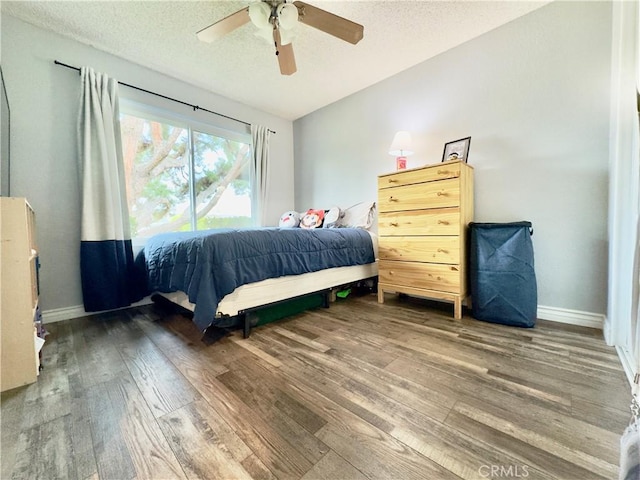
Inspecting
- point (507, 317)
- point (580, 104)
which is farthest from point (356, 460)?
point (580, 104)

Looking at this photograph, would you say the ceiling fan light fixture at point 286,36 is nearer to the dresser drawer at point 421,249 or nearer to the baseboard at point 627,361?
the dresser drawer at point 421,249

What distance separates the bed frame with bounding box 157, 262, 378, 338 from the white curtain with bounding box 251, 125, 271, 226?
1628 mm

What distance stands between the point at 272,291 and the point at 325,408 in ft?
3.07

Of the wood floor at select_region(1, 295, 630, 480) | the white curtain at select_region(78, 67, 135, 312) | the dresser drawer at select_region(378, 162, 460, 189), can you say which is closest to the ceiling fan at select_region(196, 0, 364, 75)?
the dresser drawer at select_region(378, 162, 460, 189)

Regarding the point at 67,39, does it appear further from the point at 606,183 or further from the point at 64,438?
the point at 606,183

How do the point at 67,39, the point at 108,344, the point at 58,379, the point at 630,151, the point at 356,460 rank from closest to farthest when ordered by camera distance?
1. the point at 356,460
2. the point at 58,379
3. the point at 630,151
4. the point at 108,344
5. the point at 67,39

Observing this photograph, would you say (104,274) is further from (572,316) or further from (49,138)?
(572,316)

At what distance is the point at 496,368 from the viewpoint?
1.21 meters

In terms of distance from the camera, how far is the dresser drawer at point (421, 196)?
1.88m

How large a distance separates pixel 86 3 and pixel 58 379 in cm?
253

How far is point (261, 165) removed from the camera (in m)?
3.42

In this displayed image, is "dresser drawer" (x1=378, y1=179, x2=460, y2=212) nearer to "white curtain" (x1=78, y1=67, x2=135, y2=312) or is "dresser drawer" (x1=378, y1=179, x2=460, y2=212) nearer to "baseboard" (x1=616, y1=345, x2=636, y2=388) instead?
"baseboard" (x1=616, y1=345, x2=636, y2=388)

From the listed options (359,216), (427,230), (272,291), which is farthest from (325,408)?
(359,216)

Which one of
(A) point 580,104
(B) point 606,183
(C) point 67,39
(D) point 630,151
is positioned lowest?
(B) point 606,183
